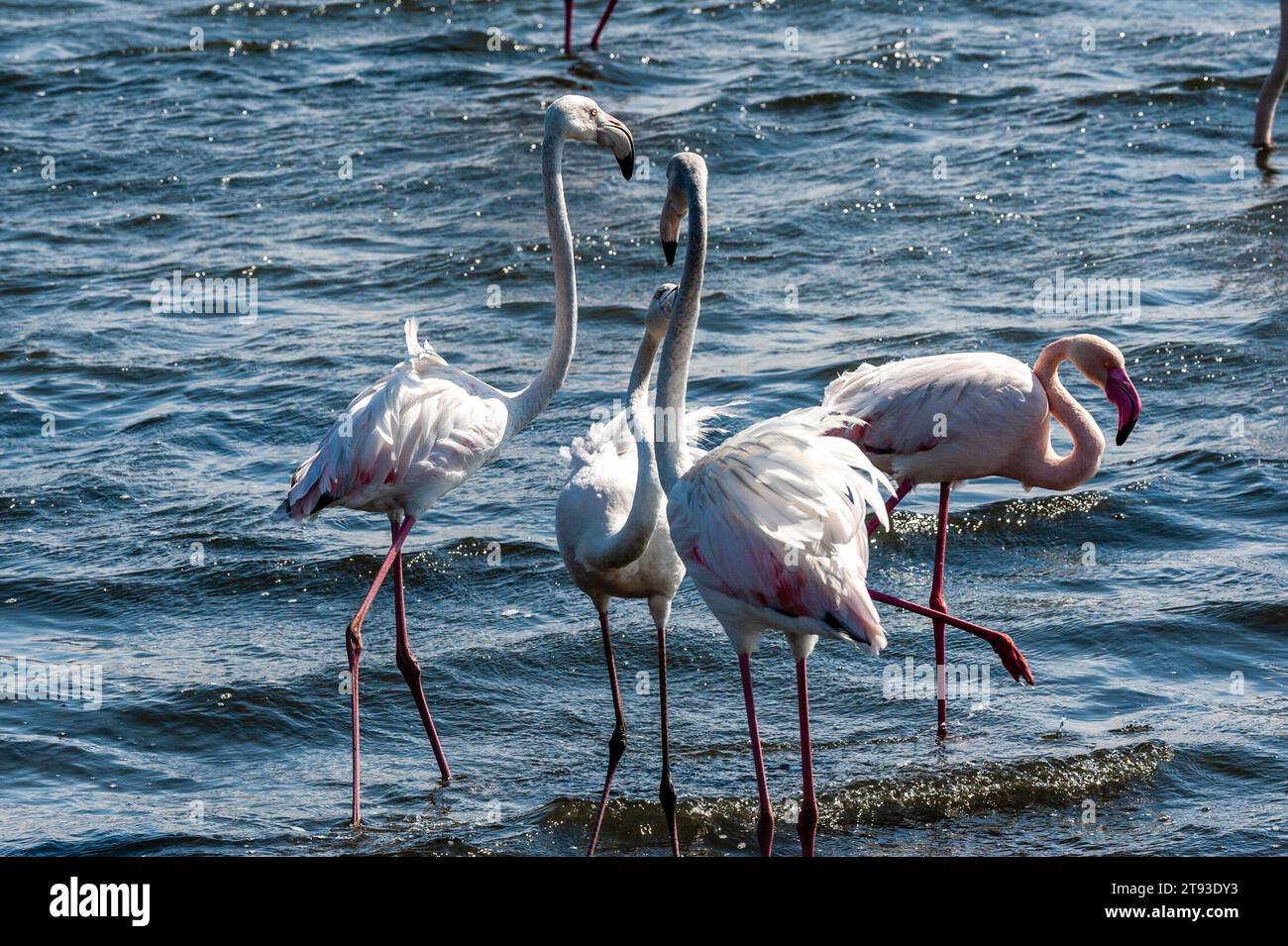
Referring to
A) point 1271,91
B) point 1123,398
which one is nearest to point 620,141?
point 1123,398

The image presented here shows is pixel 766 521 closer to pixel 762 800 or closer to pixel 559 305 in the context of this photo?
pixel 762 800

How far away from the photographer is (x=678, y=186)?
209 inches

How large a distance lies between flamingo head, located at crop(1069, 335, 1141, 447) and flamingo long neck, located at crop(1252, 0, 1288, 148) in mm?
6932

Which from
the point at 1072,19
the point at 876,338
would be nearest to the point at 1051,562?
the point at 876,338

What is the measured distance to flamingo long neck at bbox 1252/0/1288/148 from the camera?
41.1 ft

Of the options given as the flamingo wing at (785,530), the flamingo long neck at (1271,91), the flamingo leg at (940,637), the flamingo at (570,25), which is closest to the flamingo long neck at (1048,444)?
the flamingo leg at (940,637)

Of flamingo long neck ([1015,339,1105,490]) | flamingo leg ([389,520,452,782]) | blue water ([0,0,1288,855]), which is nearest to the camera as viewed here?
blue water ([0,0,1288,855])

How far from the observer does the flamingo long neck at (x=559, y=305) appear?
6465mm

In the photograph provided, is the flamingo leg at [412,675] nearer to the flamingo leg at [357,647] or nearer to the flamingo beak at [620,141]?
the flamingo leg at [357,647]

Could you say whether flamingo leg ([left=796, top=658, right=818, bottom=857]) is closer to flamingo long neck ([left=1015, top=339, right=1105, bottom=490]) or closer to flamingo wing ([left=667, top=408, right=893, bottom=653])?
flamingo wing ([left=667, top=408, right=893, bottom=653])

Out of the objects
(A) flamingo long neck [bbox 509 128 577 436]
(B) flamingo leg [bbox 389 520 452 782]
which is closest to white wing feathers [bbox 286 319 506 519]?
(A) flamingo long neck [bbox 509 128 577 436]

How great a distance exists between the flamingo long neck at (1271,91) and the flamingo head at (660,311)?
8.48 m

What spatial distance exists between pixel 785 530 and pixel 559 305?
6.38 feet

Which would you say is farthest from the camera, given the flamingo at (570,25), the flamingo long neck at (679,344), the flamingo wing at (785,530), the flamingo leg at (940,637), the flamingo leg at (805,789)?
the flamingo at (570,25)
